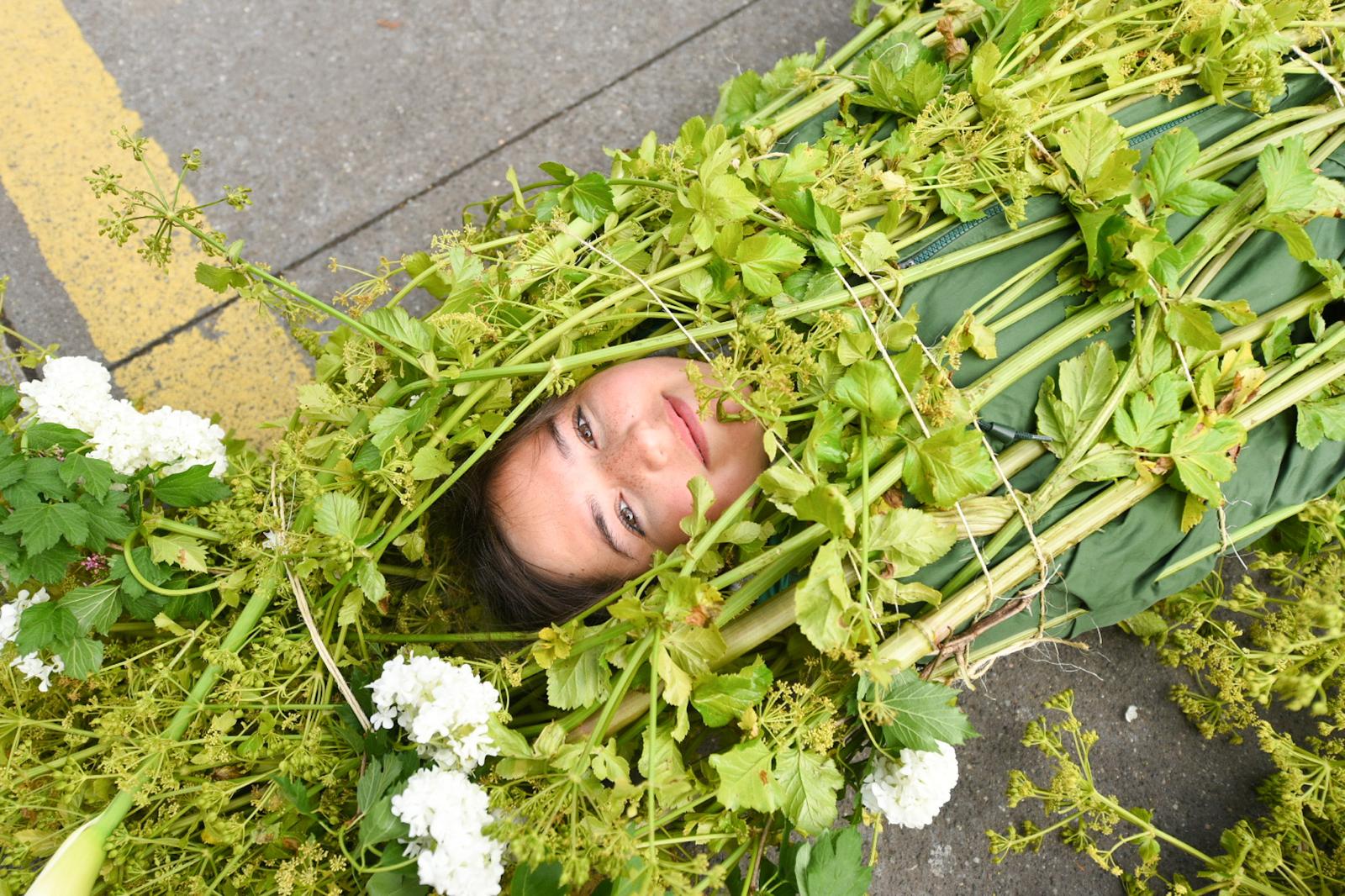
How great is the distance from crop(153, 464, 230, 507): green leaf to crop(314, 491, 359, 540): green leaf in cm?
18

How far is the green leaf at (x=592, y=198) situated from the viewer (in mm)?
1622

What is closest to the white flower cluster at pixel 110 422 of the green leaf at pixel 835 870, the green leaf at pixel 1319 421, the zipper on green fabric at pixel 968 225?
the green leaf at pixel 835 870

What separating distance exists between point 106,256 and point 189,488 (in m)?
1.37

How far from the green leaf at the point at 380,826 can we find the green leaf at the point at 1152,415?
1320mm

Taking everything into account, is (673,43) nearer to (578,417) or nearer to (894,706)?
(578,417)

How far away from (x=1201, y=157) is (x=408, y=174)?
196 centimetres

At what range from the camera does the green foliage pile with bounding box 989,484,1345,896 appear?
1.65 meters

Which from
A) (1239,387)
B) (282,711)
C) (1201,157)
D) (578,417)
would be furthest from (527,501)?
(1201,157)

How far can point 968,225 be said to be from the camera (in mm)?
1652

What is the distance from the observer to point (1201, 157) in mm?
1582

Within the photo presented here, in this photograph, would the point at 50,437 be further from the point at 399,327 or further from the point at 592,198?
the point at 592,198

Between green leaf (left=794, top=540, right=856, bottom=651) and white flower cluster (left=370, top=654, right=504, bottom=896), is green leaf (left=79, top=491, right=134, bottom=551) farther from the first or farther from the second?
green leaf (left=794, top=540, right=856, bottom=651)

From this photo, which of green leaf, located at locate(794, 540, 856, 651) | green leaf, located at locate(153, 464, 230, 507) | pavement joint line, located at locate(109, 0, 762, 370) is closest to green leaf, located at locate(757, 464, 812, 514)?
green leaf, located at locate(794, 540, 856, 651)

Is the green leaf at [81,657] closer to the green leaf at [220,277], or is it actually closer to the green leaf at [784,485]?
the green leaf at [220,277]
